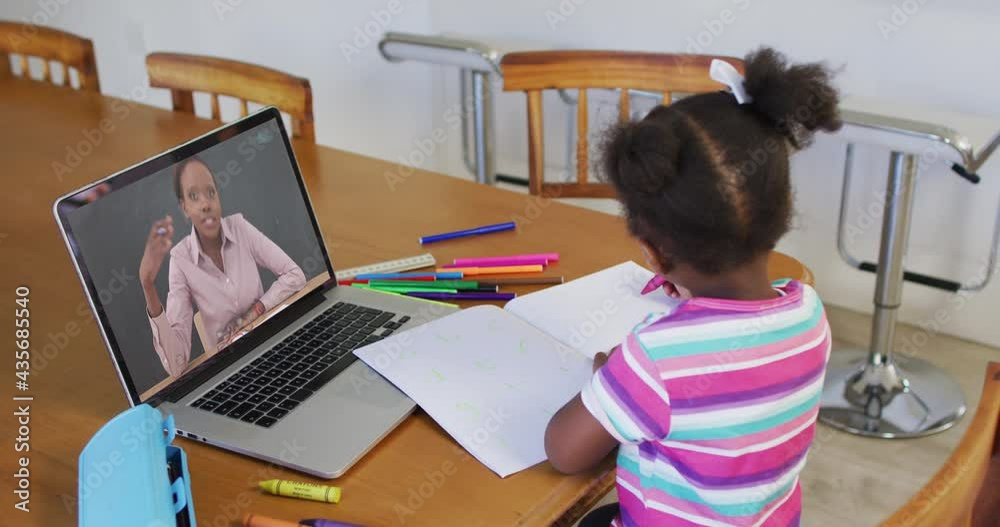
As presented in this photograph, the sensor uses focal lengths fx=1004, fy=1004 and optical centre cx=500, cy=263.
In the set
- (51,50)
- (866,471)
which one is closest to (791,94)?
(866,471)

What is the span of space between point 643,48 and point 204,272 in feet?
7.01

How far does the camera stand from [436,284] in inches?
50.7

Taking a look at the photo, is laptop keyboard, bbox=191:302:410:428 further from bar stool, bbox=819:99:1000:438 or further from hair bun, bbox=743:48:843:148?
bar stool, bbox=819:99:1000:438

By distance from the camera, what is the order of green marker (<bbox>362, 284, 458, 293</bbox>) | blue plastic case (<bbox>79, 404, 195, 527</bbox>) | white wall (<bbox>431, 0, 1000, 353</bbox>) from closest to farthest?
blue plastic case (<bbox>79, 404, 195, 527</bbox>) → green marker (<bbox>362, 284, 458, 293</bbox>) → white wall (<bbox>431, 0, 1000, 353</bbox>)

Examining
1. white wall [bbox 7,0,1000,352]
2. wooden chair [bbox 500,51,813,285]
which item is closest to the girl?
wooden chair [bbox 500,51,813,285]

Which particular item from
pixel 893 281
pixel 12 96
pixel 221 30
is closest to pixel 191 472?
pixel 12 96

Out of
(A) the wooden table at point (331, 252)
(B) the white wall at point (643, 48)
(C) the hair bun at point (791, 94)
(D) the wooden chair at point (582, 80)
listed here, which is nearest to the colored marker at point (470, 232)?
(A) the wooden table at point (331, 252)

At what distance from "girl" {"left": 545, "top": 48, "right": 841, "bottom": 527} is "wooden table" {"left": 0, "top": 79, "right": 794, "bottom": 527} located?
0.23 feet

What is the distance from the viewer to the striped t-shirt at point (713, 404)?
891 mm

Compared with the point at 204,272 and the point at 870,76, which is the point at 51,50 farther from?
the point at 870,76

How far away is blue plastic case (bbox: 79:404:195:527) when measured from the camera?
822mm

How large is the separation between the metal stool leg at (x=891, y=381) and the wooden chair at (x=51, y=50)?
1814mm

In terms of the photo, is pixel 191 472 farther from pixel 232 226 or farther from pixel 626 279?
pixel 626 279

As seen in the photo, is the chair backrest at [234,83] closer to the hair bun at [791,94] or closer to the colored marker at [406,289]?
the colored marker at [406,289]
